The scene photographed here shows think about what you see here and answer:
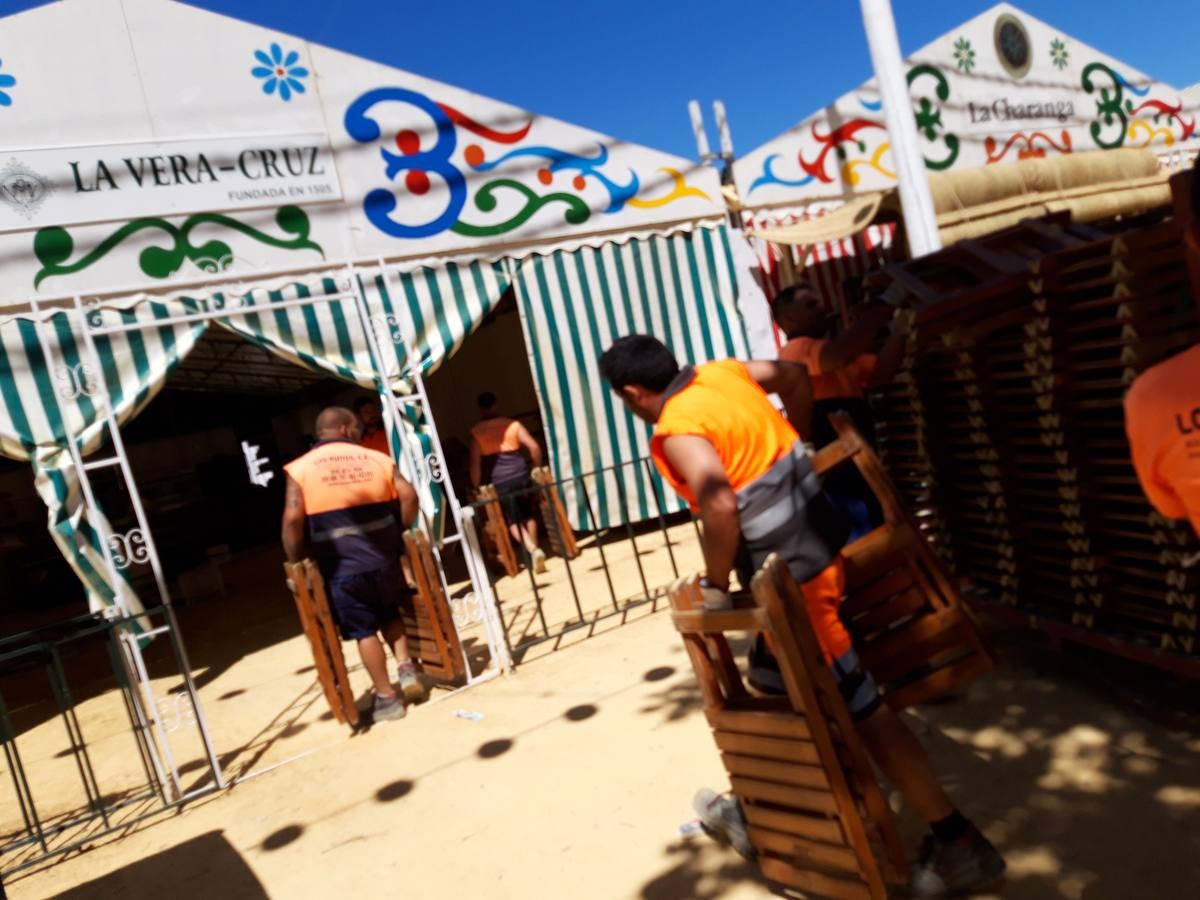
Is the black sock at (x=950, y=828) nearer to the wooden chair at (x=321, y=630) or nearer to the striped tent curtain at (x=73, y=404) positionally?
the wooden chair at (x=321, y=630)

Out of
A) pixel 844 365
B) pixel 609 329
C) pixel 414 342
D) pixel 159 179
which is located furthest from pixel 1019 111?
pixel 159 179

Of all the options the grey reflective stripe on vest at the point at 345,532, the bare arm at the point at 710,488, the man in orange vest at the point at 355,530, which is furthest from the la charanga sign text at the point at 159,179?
the bare arm at the point at 710,488

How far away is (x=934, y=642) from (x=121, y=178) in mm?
5516

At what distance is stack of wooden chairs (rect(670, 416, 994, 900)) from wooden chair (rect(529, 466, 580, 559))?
190 inches

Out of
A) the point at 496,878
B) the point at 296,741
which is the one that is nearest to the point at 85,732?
the point at 296,741

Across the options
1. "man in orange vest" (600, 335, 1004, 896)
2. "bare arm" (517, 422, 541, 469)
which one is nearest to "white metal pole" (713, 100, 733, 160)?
"bare arm" (517, 422, 541, 469)

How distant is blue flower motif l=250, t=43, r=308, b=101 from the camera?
5992 mm

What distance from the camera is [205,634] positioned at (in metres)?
8.51

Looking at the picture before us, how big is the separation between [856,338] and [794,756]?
71.3 inches

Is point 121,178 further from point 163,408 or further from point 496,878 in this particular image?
point 163,408

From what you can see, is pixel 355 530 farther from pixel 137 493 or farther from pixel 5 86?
pixel 5 86

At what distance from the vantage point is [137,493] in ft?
17.1

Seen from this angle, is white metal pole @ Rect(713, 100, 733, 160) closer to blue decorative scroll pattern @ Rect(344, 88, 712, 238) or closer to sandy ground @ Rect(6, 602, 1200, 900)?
blue decorative scroll pattern @ Rect(344, 88, 712, 238)

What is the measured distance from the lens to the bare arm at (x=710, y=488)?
2.30m
